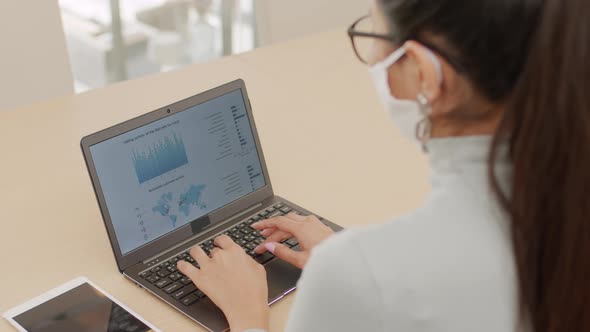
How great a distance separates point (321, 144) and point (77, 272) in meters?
0.60

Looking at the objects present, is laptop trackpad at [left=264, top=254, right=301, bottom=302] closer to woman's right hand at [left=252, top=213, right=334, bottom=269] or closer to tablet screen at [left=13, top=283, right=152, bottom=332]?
woman's right hand at [left=252, top=213, right=334, bottom=269]

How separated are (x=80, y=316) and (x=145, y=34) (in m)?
2.97

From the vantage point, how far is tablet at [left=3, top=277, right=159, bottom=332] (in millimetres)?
1125

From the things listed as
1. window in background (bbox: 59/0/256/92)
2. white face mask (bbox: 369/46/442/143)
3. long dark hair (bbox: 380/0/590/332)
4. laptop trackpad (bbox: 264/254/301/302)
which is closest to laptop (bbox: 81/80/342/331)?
laptop trackpad (bbox: 264/254/301/302)

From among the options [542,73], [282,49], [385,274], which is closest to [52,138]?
[282,49]

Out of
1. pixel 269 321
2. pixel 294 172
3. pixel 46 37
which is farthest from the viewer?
pixel 46 37

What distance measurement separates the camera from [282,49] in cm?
218

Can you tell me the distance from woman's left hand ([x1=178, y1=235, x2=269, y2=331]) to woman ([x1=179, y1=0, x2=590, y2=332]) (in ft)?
0.92

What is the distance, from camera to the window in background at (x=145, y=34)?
3.67 meters

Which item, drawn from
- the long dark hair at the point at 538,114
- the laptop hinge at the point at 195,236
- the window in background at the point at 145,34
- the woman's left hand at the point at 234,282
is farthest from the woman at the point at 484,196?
the window in background at the point at 145,34

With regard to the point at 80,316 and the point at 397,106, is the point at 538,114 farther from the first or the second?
the point at 80,316

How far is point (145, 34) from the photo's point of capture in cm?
395

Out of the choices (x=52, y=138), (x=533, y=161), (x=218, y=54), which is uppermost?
(x=533, y=161)

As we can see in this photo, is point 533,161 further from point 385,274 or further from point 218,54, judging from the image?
point 218,54
